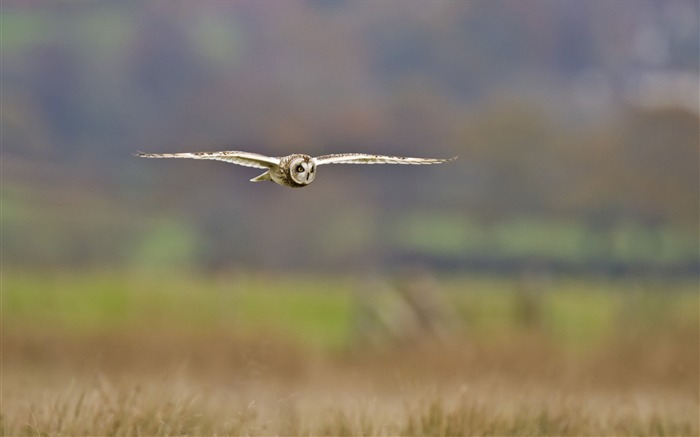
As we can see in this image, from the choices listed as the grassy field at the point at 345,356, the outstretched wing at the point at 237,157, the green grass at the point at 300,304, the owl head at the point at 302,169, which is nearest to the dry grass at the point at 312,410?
the grassy field at the point at 345,356

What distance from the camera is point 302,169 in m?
5.35

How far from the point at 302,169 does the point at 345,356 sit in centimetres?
1735

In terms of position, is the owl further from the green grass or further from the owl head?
the green grass

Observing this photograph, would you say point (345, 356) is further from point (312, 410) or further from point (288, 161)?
point (288, 161)

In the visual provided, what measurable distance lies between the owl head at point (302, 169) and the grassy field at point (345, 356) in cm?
273

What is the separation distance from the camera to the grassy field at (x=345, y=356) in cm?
845

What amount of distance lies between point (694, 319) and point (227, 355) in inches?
330

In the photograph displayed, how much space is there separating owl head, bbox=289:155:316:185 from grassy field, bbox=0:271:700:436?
273cm

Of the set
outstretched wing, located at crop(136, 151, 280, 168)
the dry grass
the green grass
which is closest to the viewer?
outstretched wing, located at crop(136, 151, 280, 168)

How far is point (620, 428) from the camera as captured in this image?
30.0 ft

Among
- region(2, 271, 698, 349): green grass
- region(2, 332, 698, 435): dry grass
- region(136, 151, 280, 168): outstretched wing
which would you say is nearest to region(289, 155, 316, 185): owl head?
region(136, 151, 280, 168): outstretched wing

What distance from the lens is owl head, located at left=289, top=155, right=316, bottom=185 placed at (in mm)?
5299

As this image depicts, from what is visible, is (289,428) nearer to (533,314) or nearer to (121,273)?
(533,314)

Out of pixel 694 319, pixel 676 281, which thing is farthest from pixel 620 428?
pixel 676 281
